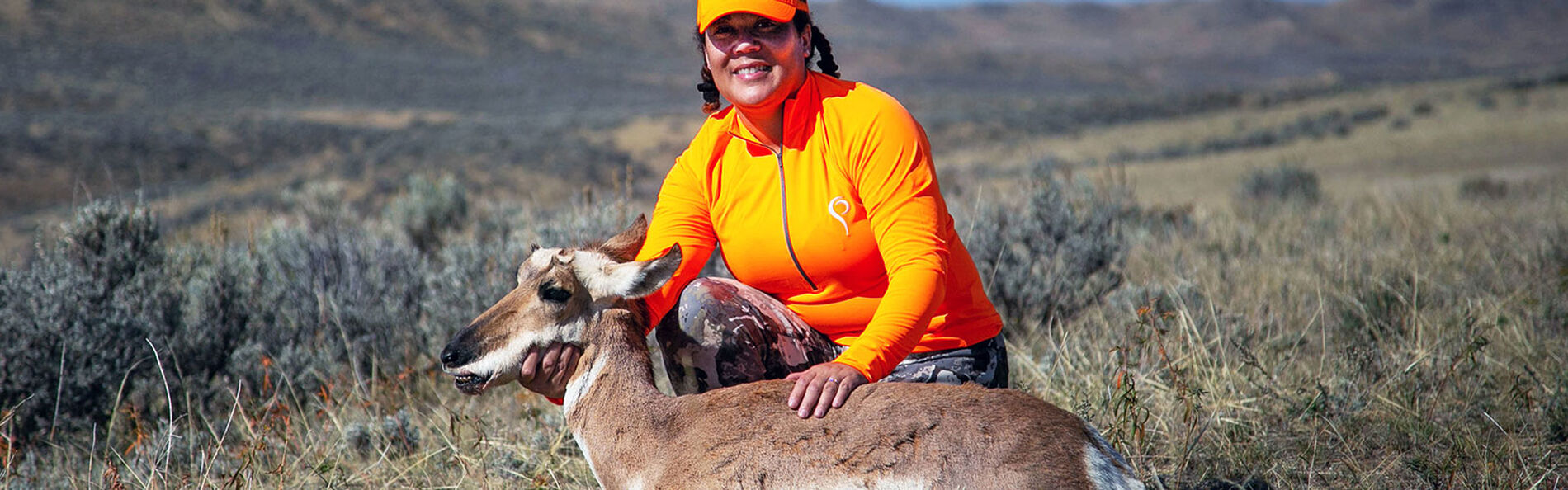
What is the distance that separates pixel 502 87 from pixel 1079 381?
210ft

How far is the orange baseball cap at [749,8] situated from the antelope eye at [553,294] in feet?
3.26

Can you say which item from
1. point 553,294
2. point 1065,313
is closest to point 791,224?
point 553,294

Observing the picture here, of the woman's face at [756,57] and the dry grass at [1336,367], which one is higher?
the woman's face at [756,57]

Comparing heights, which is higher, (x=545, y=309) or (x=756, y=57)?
(x=756, y=57)

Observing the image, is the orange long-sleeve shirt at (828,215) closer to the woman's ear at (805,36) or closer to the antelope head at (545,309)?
the woman's ear at (805,36)

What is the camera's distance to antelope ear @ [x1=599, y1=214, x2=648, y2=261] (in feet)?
10.6

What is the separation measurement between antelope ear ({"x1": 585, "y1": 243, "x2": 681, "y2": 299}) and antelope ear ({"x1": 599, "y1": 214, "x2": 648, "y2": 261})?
20cm

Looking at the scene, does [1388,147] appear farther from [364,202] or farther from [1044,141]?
[364,202]

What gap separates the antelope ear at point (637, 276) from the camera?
2.88 metres

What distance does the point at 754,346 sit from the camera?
A: 360cm

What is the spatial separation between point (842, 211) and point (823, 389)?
0.85m

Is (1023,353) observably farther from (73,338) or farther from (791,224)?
(73,338)

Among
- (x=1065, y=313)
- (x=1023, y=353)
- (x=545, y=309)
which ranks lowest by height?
(x=1065, y=313)

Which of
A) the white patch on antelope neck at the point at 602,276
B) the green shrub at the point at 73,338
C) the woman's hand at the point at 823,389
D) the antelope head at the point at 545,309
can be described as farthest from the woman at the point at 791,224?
the green shrub at the point at 73,338
